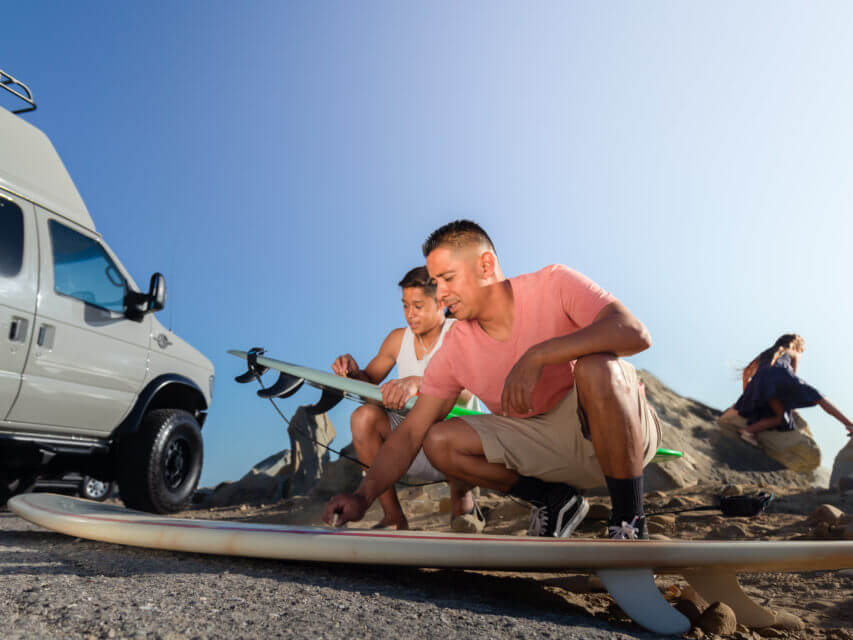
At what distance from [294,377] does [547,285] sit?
2.25 meters

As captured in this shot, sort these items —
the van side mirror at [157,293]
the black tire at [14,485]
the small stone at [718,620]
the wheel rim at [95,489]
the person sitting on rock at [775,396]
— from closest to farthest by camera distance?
the small stone at [718,620]
the van side mirror at [157,293]
the black tire at [14,485]
the wheel rim at [95,489]
the person sitting on rock at [775,396]

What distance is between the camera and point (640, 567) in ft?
4.65

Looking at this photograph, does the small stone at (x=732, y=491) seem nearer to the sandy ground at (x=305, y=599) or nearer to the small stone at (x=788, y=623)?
the sandy ground at (x=305, y=599)

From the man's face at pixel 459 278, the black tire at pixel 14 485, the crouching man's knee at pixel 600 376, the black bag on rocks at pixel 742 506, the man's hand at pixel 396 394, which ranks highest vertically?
the man's face at pixel 459 278

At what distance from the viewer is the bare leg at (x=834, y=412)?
17.9ft

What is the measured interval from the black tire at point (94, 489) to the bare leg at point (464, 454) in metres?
4.32

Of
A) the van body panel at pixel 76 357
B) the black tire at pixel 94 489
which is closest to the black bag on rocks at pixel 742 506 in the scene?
the van body panel at pixel 76 357

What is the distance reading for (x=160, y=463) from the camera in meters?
Result: 3.95

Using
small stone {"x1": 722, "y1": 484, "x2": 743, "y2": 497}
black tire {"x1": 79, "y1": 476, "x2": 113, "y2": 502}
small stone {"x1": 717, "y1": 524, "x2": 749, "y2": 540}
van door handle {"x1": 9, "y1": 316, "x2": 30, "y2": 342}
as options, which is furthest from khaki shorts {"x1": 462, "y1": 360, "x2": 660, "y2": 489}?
black tire {"x1": 79, "y1": 476, "x2": 113, "y2": 502}

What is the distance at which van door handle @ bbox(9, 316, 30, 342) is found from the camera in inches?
122

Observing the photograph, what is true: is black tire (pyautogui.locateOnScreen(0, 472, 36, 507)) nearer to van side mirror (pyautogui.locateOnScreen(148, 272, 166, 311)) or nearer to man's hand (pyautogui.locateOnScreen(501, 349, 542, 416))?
van side mirror (pyautogui.locateOnScreen(148, 272, 166, 311))

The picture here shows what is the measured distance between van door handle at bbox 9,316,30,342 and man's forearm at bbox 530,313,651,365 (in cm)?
281

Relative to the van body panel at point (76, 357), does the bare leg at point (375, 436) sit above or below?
below

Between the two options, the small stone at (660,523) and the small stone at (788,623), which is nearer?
the small stone at (788,623)
